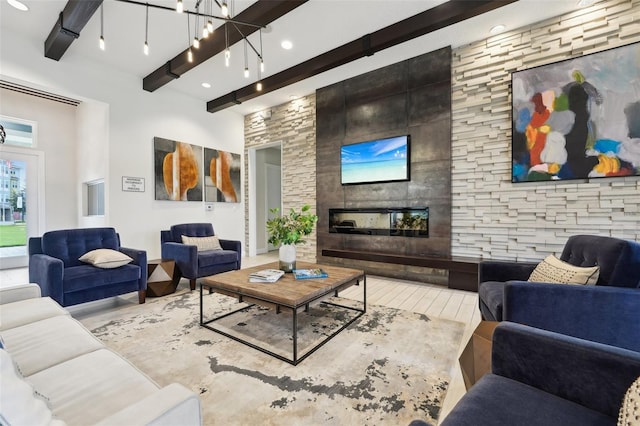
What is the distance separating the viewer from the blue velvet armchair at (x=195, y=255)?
11.2 ft

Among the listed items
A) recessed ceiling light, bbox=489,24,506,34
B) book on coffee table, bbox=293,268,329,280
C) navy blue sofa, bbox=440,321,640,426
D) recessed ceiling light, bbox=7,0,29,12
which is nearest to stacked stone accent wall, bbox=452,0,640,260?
recessed ceiling light, bbox=489,24,506,34

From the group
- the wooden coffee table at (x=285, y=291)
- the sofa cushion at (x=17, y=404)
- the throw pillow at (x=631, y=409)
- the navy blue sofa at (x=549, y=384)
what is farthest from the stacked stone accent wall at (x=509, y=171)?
the sofa cushion at (x=17, y=404)

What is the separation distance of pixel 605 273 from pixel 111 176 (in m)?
5.66

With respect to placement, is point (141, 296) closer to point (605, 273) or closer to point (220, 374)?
point (220, 374)

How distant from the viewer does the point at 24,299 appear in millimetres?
1741

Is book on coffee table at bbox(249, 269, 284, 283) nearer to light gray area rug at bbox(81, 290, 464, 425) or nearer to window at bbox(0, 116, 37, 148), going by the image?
light gray area rug at bbox(81, 290, 464, 425)

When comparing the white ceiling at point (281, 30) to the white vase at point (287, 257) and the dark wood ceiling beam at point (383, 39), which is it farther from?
the white vase at point (287, 257)

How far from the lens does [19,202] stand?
5000 mm

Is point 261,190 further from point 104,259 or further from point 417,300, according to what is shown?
point 417,300

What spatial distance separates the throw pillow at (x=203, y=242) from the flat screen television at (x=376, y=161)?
226 centimetres

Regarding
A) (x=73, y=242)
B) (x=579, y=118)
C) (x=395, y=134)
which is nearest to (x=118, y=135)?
(x=73, y=242)

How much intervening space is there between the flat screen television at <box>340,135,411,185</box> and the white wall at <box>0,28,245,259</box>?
9.29 ft

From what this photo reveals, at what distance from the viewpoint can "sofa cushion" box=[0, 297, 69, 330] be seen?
1.41 metres

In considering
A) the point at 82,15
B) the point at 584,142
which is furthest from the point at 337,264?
the point at 82,15
